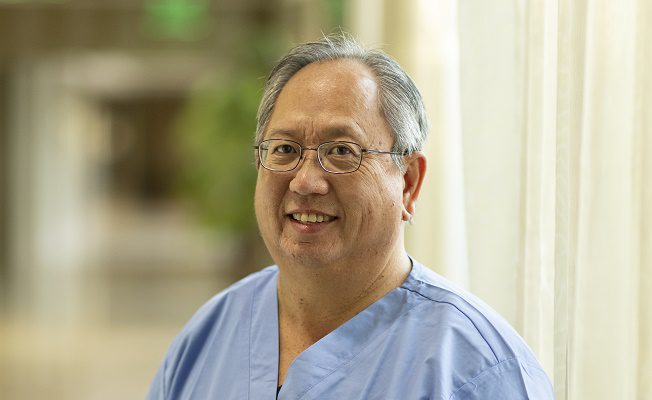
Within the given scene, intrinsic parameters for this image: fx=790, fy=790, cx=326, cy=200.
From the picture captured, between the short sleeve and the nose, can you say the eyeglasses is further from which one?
the short sleeve

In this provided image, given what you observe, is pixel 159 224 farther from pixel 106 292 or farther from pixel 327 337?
pixel 327 337

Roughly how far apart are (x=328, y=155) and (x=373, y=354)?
1.22 feet

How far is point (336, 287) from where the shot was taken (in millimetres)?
1506

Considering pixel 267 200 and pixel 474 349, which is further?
pixel 267 200

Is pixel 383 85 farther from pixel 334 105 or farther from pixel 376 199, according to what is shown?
pixel 376 199

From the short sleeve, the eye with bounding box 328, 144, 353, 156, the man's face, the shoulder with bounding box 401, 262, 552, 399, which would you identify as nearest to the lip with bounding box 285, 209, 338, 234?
the man's face

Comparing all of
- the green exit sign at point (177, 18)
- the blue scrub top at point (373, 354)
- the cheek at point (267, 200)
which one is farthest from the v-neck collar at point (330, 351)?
the green exit sign at point (177, 18)

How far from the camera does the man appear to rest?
4.51 ft

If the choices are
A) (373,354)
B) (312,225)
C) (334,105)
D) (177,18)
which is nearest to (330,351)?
(373,354)

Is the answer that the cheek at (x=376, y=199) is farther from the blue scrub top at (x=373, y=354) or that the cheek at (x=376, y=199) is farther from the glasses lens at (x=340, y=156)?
the blue scrub top at (x=373, y=354)

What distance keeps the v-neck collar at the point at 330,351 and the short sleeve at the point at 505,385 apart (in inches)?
8.4

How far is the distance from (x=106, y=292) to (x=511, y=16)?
8.42m

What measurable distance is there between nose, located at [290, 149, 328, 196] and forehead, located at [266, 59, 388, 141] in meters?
0.05

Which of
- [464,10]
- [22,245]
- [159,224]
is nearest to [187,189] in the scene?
[22,245]
